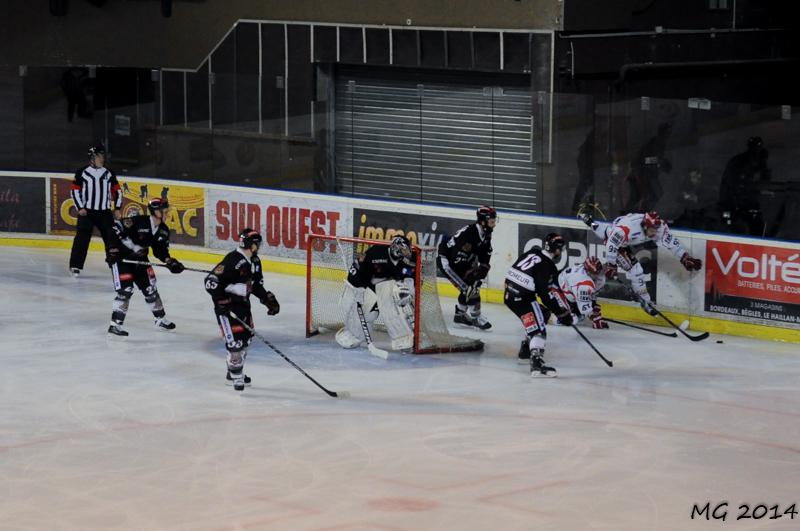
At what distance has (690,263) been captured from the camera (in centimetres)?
1482

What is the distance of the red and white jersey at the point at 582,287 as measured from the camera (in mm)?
15156

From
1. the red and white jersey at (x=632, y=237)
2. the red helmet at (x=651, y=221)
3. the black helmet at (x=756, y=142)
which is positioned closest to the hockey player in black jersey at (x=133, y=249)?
the red and white jersey at (x=632, y=237)

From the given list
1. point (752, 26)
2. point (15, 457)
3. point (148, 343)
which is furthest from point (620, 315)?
point (15, 457)

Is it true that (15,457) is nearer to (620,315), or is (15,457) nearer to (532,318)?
(532,318)

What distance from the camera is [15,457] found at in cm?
1030

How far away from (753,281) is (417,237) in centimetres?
417

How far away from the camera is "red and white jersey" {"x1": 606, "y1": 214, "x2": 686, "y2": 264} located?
48.8 feet

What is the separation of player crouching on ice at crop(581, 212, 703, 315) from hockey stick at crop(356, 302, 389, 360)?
274 cm

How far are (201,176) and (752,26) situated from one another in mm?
7430

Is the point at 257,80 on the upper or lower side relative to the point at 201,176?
upper

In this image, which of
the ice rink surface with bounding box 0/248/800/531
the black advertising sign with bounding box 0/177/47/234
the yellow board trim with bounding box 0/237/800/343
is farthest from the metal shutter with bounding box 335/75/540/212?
the black advertising sign with bounding box 0/177/47/234

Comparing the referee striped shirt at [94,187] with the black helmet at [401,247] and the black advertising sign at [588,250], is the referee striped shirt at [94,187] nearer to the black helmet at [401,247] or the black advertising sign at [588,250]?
the black advertising sign at [588,250]

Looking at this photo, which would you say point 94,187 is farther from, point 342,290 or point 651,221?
point 651,221

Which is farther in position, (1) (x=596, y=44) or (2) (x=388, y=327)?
(1) (x=596, y=44)
